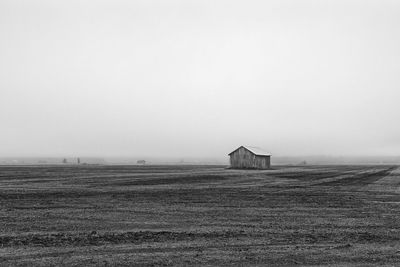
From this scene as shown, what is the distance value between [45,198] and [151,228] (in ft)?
38.3

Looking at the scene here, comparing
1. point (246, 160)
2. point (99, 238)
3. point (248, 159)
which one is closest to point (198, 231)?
point (99, 238)

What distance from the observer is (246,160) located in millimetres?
76250

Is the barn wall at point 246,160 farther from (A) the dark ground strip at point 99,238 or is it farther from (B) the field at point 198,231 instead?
(A) the dark ground strip at point 99,238

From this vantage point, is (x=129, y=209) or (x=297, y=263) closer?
(x=297, y=263)

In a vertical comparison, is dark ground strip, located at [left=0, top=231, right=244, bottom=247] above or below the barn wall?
below

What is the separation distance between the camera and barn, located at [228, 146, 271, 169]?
7512cm

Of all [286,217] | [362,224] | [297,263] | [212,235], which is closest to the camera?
[297,263]

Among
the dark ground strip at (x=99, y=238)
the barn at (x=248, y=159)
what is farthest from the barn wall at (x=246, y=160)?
the dark ground strip at (x=99, y=238)

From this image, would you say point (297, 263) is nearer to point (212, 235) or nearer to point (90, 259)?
point (212, 235)

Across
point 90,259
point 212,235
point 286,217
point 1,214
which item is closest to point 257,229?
point 212,235

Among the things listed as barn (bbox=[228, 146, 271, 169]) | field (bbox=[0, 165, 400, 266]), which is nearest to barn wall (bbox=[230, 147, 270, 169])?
barn (bbox=[228, 146, 271, 169])

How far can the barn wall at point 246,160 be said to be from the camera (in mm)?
75188

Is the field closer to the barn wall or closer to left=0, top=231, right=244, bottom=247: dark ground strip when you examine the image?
left=0, top=231, right=244, bottom=247: dark ground strip

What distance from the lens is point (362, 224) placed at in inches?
633
